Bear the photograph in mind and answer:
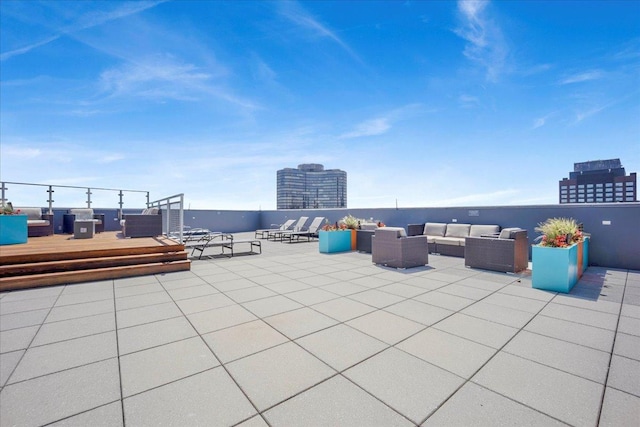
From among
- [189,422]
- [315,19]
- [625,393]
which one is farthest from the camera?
[315,19]

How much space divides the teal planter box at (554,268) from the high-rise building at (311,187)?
56648mm

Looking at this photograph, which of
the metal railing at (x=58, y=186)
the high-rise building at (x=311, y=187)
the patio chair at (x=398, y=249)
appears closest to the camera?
the patio chair at (x=398, y=249)

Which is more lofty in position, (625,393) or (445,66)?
Answer: (445,66)

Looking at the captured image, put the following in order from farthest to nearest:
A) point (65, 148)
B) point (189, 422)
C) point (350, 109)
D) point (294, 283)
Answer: point (350, 109) < point (65, 148) < point (294, 283) < point (189, 422)

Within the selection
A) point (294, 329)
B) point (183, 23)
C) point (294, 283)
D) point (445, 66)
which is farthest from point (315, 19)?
point (294, 329)

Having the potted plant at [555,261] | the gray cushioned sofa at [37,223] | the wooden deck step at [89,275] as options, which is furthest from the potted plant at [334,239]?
the gray cushioned sofa at [37,223]

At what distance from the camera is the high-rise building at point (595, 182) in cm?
7044

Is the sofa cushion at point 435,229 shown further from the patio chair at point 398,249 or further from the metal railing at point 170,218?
the metal railing at point 170,218

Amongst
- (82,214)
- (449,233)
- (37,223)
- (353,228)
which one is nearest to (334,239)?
(353,228)

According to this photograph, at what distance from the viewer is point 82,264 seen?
4855 millimetres

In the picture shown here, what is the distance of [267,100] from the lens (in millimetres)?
10805

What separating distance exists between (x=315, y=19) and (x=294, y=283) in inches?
289

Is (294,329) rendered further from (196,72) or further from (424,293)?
(196,72)

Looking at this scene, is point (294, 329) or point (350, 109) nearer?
point (294, 329)
